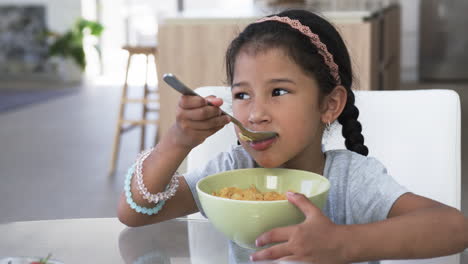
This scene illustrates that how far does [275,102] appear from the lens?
96 centimetres

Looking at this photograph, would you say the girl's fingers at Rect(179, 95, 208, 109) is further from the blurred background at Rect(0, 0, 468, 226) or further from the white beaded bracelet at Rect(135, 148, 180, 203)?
the blurred background at Rect(0, 0, 468, 226)

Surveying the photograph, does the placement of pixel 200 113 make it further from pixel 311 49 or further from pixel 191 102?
pixel 311 49

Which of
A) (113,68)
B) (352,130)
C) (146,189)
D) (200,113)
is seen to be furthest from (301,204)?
(113,68)

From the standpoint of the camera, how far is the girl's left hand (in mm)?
750

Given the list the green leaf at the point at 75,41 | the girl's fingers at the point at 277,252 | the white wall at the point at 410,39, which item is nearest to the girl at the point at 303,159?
the girl's fingers at the point at 277,252

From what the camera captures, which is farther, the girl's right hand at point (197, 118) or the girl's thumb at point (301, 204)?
the girl's right hand at point (197, 118)

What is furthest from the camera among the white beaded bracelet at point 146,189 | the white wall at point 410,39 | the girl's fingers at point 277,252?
the white wall at point 410,39

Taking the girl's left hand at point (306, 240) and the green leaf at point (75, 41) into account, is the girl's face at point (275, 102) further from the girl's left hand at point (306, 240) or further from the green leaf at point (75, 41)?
the green leaf at point (75, 41)

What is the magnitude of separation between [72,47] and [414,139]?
6.51 m

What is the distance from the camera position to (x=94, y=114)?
5.65m

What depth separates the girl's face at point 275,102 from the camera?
95 cm

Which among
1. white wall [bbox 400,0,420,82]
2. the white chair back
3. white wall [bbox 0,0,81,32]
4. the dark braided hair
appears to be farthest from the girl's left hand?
white wall [bbox 0,0,81,32]

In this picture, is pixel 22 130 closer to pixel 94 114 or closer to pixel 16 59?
pixel 94 114

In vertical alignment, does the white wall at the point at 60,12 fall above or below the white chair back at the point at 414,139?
above
